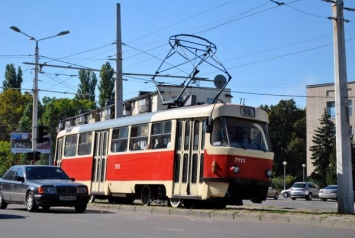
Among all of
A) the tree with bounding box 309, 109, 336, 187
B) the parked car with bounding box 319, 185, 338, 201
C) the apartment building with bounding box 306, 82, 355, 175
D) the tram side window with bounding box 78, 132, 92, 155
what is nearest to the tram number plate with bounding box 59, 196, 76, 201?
the tram side window with bounding box 78, 132, 92, 155

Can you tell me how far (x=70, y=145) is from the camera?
26641 mm

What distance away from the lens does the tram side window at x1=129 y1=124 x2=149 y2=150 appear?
20.4 meters

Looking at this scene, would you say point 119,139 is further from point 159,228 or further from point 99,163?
point 159,228

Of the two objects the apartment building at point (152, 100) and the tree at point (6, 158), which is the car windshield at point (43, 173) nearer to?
the apartment building at point (152, 100)

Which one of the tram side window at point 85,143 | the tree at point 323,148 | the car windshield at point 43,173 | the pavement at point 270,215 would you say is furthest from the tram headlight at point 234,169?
the tree at point 323,148

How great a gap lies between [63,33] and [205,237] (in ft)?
90.7

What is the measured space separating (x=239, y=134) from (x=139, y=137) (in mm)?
4484

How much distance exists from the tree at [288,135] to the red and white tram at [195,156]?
232 feet

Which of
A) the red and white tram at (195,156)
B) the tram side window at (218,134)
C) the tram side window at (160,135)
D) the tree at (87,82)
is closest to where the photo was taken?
the red and white tram at (195,156)

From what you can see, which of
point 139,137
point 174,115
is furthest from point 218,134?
point 139,137

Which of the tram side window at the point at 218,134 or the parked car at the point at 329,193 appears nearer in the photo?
the tram side window at the point at 218,134

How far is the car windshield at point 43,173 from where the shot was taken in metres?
19.2

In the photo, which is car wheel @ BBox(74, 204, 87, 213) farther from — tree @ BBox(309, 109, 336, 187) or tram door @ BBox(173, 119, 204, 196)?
tree @ BBox(309, 109, 336, 187)

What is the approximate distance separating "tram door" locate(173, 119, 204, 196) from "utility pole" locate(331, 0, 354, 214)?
4.15 metres
